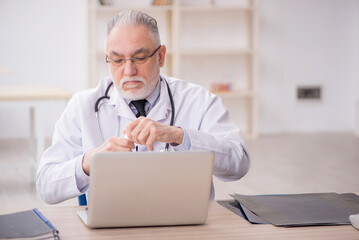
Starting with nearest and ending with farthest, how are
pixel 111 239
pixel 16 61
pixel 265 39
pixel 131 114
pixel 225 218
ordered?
1. pixel 111 239
2. pixel 225 218
3. pixel 131 114
4. pixel 16 61
5. pixel 265 39

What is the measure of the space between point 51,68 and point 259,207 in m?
5.57

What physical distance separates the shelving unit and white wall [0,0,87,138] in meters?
0.19

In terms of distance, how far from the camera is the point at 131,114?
6.07ft

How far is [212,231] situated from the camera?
4.26 ft

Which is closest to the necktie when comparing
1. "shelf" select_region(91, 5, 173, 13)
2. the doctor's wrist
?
the doctor's wrist

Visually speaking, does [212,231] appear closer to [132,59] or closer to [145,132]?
[145,132]

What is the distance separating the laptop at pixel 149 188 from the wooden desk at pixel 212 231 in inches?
0.8

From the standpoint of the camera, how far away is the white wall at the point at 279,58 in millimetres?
6664

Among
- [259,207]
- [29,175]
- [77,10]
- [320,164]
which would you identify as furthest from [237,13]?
[259,207]

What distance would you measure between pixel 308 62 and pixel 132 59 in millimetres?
5763

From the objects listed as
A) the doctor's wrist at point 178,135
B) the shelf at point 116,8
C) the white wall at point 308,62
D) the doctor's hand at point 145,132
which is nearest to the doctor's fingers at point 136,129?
the doctor's hand at point 145,132

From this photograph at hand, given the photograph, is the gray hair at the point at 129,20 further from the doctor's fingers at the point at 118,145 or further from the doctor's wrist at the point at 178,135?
the doctor's fingers at the point at 118,145

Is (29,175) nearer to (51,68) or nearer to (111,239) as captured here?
(51,68)

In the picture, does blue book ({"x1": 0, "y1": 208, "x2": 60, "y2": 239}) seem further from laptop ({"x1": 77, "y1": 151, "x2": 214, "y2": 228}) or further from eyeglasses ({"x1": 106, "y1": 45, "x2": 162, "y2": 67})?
eyeglasses ({"x1": 106, "y1": 45, "x2": 162, "y2": 67})
